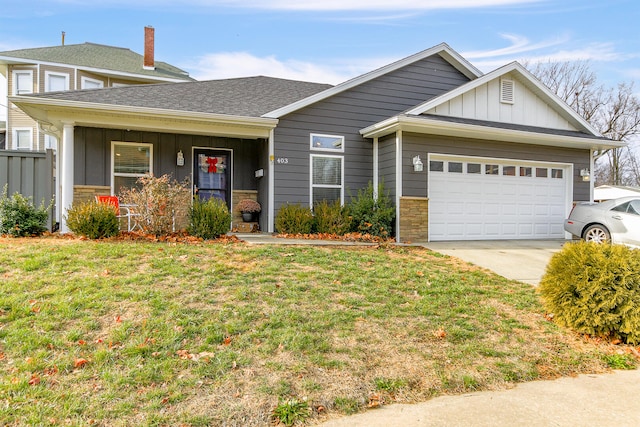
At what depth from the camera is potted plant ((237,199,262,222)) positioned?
1020cm

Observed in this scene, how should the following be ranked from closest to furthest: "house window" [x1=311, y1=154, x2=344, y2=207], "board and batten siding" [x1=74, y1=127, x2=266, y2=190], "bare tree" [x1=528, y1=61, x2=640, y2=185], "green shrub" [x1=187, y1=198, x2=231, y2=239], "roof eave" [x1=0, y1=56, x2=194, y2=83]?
1. "green shrub" [x1=187, y1=198, x2=231, y2=239]
2. "board and batten siding" [x1=74, y1=127, x2=266, y2=190]
3. "house window" [x1=311, y1=154, x2=344, y2=207]
4. "roof eave" [x1=0, y1=56, x2=194, y2=83]
5. "bare tree" [x1=528, y1=61, x2=640, y2=185]

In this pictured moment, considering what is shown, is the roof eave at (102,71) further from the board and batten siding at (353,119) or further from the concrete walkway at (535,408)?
the concrete walkway at (535,408)

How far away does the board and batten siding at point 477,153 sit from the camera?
31.7 ft

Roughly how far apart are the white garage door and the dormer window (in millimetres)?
1645

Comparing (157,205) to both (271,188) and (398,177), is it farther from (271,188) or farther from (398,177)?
(398,177)

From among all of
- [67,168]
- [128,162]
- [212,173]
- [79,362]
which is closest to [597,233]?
[212,173]

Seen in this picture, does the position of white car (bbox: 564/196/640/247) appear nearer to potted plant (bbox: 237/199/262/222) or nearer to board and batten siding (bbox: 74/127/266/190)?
potted plant (bbox: 237/199/262/222)

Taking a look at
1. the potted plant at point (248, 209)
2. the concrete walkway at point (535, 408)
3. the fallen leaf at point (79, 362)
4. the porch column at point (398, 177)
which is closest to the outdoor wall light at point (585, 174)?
the porch column at point (398, 177)

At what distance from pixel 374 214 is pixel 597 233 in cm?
511

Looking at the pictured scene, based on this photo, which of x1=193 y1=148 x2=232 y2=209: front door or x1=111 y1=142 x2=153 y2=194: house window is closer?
x1=111 y1=142 x2=153 y2=194: house window

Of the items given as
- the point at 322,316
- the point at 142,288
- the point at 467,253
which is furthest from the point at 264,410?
the point at 467,253

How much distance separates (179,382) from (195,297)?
154cm

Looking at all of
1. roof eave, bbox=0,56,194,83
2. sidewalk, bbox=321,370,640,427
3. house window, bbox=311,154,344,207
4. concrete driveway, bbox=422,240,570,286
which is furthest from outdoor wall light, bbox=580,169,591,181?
Result: roof eave, bbox=0,56,194,83

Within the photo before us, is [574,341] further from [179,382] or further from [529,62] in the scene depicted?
[529,62]
